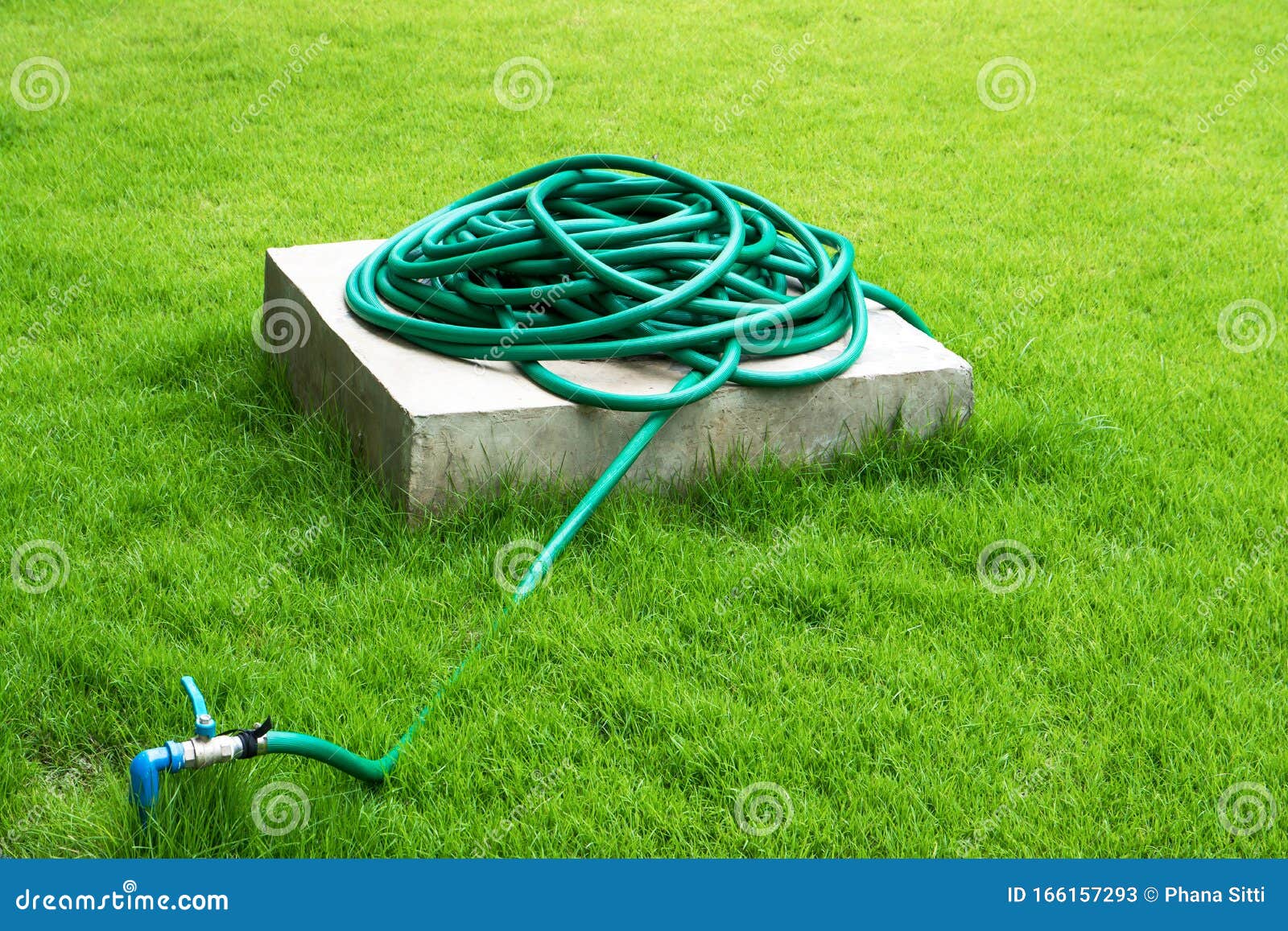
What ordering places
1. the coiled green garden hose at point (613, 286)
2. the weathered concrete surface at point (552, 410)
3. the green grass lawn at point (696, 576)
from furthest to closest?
the coiled green garden hose at point (613, 286) → the weathered concrete surface at point (552, 410) → the green grass lawn at point (696, 576)

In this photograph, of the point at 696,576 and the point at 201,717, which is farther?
the point at 696,576

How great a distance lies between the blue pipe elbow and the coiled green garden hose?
0.93 metres

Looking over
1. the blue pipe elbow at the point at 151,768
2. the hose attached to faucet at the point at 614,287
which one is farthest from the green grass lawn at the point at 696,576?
the hose attached to faucet at the point at 614,287

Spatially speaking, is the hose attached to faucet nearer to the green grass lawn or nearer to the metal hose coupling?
the green grass lawn

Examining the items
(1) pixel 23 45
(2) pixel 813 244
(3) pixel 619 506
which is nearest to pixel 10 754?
(3) pixel 619 506

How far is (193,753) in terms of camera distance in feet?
6.74

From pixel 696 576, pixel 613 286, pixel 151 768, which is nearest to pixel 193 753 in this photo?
pixel 151 768

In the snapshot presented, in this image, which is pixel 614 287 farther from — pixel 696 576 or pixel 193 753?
pixel 193 753

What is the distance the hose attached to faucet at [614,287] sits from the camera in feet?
10.5

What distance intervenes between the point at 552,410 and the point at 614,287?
0.39m

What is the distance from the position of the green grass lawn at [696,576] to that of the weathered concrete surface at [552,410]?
0.31 feet

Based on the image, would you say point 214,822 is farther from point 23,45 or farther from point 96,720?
point 23,45

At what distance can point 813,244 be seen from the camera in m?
3.77

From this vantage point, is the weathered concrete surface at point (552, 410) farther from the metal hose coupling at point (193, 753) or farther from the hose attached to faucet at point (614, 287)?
the metal hose coupling at point (193, 753)
